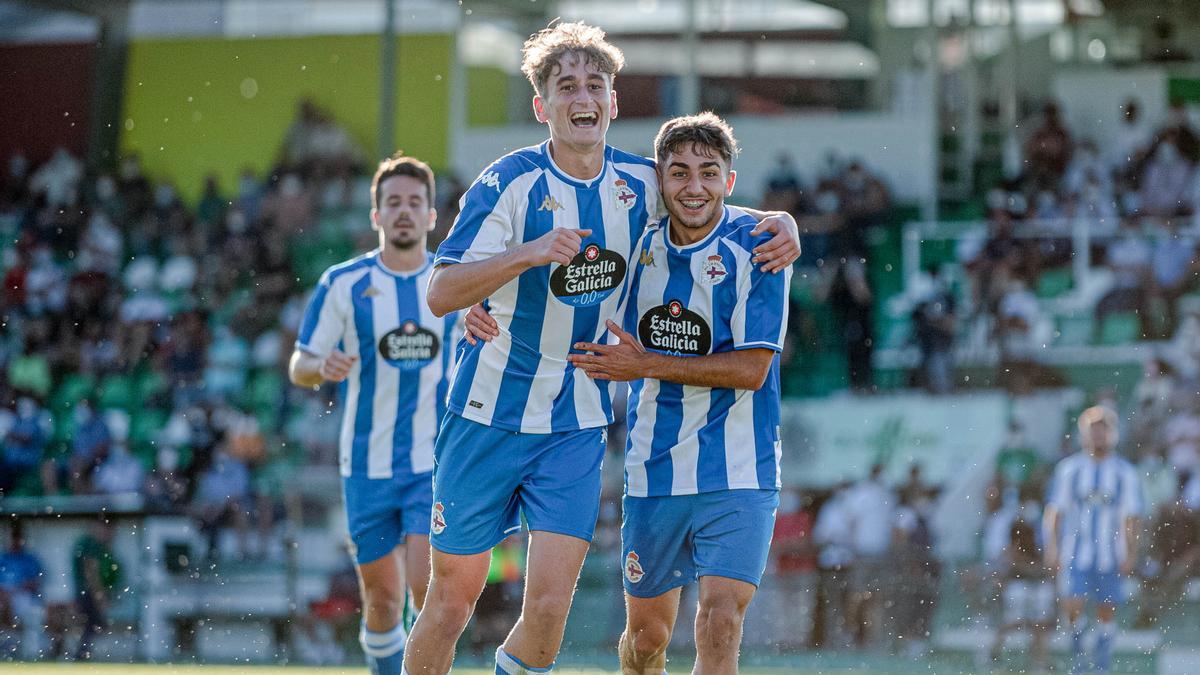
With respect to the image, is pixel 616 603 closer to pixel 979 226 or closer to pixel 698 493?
pixel 979 226

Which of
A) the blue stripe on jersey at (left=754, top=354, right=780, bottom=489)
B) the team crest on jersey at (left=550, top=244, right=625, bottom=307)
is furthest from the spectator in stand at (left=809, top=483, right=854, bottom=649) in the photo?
the team crest on jersey at (left=550, top=244, right=625, bottom=307)

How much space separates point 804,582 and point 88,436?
25.7ft

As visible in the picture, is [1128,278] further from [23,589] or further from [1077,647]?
[23,589]

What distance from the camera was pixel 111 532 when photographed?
13727mm

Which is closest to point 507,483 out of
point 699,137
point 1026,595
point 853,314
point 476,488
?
point 476,488

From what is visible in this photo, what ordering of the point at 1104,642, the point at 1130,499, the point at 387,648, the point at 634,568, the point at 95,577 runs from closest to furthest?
1. the point at 634,568
2. the point at 387,648
3. the point at 1104,642
4. the point at 1130,499
5. the point at 95,577

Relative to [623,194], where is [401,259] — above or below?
below

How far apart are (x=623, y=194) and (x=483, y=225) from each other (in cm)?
56

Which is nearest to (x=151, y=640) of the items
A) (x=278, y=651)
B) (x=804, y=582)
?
(x=278, y=651)

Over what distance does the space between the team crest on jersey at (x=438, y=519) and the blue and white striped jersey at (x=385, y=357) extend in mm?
1591

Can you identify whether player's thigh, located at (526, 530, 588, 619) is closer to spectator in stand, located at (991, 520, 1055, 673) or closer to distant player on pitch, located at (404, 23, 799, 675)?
distant player on pitch, located at (404, 23, 799, 675)

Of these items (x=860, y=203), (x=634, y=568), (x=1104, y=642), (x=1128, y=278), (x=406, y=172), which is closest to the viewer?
(x=634, y=568)

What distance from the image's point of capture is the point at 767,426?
5570 millimetres

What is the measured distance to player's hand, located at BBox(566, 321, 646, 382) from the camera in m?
5.34
